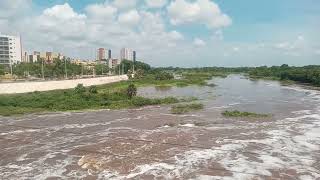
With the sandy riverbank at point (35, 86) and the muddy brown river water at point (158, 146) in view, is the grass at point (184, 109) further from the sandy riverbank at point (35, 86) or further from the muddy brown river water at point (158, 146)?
the sandy riverbank at point (35, 86)

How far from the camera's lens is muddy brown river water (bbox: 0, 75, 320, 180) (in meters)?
10.7

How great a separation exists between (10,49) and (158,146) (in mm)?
76438

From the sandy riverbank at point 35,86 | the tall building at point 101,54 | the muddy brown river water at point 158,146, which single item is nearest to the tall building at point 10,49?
the tall building at point 101,54

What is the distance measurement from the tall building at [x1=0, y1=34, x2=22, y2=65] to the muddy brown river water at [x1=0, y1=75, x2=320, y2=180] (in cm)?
6506

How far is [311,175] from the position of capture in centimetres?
1045

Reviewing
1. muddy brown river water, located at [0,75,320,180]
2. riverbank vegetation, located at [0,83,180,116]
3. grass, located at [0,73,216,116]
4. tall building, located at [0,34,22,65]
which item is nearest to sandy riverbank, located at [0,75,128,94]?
riverbank vegetation, located at [0,83,180,116]

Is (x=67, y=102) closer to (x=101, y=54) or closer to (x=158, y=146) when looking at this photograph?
(x=158, y=146)

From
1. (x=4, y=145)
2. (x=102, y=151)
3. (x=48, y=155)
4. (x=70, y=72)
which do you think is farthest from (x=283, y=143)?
(x=70, y=72)

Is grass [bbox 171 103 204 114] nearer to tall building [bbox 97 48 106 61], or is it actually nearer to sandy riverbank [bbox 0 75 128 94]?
sandy riverbank [bbox 0 75 128 94]

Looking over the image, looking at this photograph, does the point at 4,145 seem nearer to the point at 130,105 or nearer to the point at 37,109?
the point at 37,109

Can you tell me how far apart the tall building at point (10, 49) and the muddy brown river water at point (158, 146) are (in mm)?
65060

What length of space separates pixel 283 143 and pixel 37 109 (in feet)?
50.2

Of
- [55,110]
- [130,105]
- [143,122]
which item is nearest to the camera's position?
[143,122]

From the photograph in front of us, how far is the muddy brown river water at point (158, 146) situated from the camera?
10.7m
